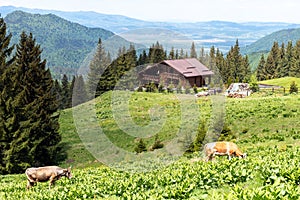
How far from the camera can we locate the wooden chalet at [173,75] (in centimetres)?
3781

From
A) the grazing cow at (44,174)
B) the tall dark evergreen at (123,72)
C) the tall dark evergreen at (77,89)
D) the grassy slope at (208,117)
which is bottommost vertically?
the grassy slope at (208,117)

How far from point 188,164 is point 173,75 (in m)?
24.8

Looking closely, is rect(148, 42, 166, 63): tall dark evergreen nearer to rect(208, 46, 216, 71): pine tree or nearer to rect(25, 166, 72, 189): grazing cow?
rect(208, 46, 216, 71): pine tree

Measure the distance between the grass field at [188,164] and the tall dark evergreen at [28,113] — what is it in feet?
12.4

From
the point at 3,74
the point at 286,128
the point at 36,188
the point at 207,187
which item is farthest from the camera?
the point at 3,74

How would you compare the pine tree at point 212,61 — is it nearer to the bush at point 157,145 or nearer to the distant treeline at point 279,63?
the bush at point 157,145

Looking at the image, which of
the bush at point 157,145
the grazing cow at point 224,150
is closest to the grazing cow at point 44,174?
the grazing cow at point 224,150

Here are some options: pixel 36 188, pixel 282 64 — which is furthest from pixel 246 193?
pixel 282 64

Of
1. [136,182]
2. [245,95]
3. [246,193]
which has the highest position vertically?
[246,193]

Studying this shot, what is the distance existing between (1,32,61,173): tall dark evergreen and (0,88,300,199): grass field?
3.77 meters

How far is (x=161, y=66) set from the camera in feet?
139

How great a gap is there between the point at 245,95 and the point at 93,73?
49.7m

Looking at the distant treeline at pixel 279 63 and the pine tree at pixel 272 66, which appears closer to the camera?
the distant treeline at pixel 279 63

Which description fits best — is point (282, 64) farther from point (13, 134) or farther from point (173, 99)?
point (13, 134)
